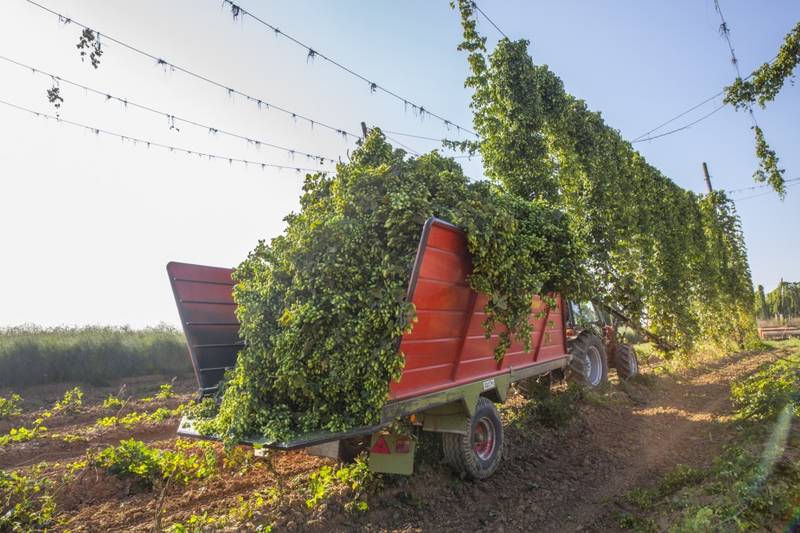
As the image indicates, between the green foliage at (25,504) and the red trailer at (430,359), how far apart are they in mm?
1184

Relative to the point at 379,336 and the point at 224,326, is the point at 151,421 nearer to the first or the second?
the point at 224,326

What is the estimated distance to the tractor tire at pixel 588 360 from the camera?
8602mm

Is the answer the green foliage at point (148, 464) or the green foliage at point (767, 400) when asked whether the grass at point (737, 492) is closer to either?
the green foliage at point (767, 400)

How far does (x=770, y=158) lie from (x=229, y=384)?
373 inches

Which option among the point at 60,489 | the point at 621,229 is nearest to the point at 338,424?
the point at 60,489

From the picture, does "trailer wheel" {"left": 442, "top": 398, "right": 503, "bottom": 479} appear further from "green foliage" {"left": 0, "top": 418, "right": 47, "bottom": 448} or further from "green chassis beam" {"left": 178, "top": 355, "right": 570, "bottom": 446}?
"green foliage" {"left": 0, "top": 418, "right": 47, "bottom": 448}

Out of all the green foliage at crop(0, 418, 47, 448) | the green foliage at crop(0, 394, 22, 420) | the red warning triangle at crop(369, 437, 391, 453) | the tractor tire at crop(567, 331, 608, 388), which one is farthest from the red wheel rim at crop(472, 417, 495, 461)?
the green foliage at crop(0, 394, 22, 420)

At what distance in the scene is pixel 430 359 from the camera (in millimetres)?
4305

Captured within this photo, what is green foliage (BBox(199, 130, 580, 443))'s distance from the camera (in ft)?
12.4

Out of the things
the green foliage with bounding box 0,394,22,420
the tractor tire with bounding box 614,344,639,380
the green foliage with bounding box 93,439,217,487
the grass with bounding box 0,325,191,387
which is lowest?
the green foliage with bounding box 93,439,217,487

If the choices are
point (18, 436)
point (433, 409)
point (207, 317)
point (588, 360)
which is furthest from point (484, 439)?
point (18, 436)

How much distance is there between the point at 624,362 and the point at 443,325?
7704 mm

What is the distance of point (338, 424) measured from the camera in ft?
12.2

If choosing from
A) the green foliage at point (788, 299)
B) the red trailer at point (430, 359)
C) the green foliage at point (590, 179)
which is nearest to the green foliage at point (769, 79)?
the green foliage at point (590, 179)
